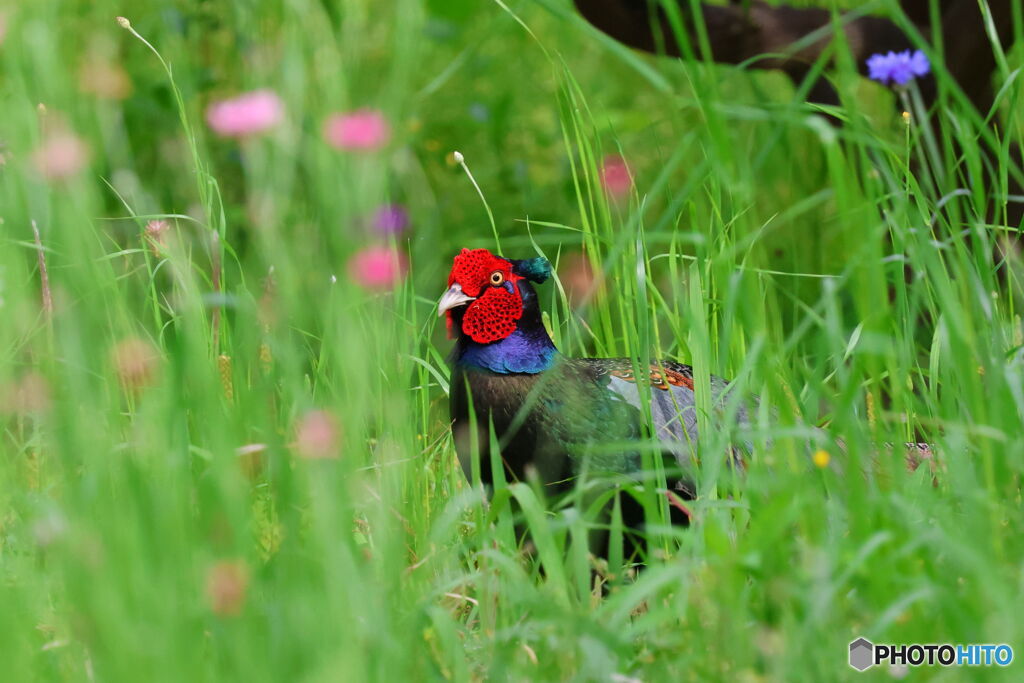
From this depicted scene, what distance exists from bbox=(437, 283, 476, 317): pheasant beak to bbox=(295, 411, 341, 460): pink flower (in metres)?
0.80

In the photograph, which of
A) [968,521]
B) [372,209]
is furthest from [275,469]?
[968,521]

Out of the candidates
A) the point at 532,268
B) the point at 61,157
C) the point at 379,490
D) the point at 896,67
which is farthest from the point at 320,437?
the point at 896,67

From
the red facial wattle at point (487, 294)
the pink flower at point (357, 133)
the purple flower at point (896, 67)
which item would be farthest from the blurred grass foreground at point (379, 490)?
the purple flower at point (896, 67)

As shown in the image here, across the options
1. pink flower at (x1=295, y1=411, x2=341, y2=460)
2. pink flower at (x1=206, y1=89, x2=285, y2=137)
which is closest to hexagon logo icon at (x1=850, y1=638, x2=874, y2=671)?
pink flower at (x1=295, y1=411, x2=341, y2=460)

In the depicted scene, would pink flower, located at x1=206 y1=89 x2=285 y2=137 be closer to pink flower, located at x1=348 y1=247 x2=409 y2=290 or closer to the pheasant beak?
pink flower, located at x1=348 y1=247 x2=409 y2=290

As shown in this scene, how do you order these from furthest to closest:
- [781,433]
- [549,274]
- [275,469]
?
[549,274] → [781,433] → [275,469]

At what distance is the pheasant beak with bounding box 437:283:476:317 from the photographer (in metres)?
2.29

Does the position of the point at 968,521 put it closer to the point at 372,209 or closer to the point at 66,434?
the point at 372,209

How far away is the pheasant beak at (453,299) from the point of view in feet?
7.52

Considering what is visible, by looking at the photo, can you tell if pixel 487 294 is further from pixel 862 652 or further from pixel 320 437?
pixel 862 652

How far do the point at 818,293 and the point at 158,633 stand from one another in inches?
112

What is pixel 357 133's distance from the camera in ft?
4.58

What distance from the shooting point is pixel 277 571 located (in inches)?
63.4

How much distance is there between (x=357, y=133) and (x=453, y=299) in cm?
92
